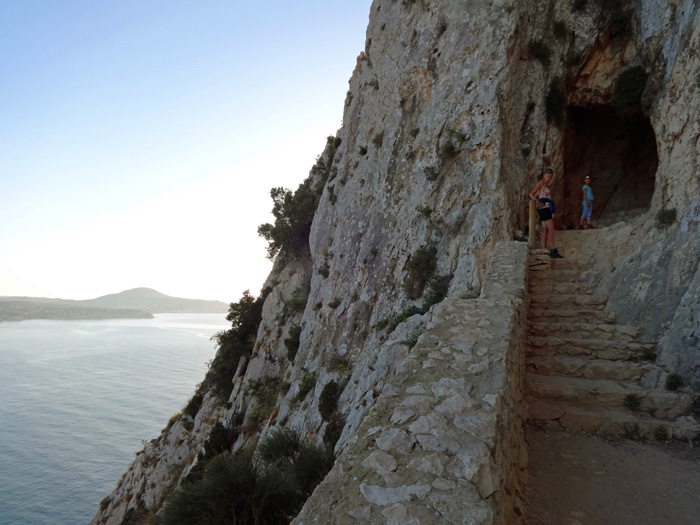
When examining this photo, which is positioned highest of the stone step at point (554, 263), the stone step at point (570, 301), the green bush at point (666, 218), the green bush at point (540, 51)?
the green bush at point (540, 51)

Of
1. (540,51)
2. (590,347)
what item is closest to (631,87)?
(540,51)

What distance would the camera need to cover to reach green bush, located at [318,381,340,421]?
33.7 feet

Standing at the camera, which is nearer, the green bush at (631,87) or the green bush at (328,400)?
the green bush at (328,400)

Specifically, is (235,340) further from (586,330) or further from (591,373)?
(591,373)

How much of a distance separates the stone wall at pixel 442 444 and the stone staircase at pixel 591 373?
2.98 ft

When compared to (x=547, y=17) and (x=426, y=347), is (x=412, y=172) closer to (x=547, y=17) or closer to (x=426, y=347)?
(x=547, y=17)

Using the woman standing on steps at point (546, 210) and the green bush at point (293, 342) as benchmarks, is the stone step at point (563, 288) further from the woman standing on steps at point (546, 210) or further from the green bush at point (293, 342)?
the green bush at point (293, 342)

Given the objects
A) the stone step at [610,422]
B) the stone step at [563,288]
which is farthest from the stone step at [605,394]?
the stone step at [563,288]

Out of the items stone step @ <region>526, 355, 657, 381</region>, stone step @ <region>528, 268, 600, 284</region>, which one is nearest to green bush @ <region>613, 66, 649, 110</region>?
stone step @ <region>528, 268, 600, 284</region>

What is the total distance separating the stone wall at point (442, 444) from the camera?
7.79 feet

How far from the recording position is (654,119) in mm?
9617

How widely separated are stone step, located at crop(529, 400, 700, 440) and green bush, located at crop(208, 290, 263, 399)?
59.3 ft

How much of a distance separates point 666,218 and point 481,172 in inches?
179

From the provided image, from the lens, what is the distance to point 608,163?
14.2m
